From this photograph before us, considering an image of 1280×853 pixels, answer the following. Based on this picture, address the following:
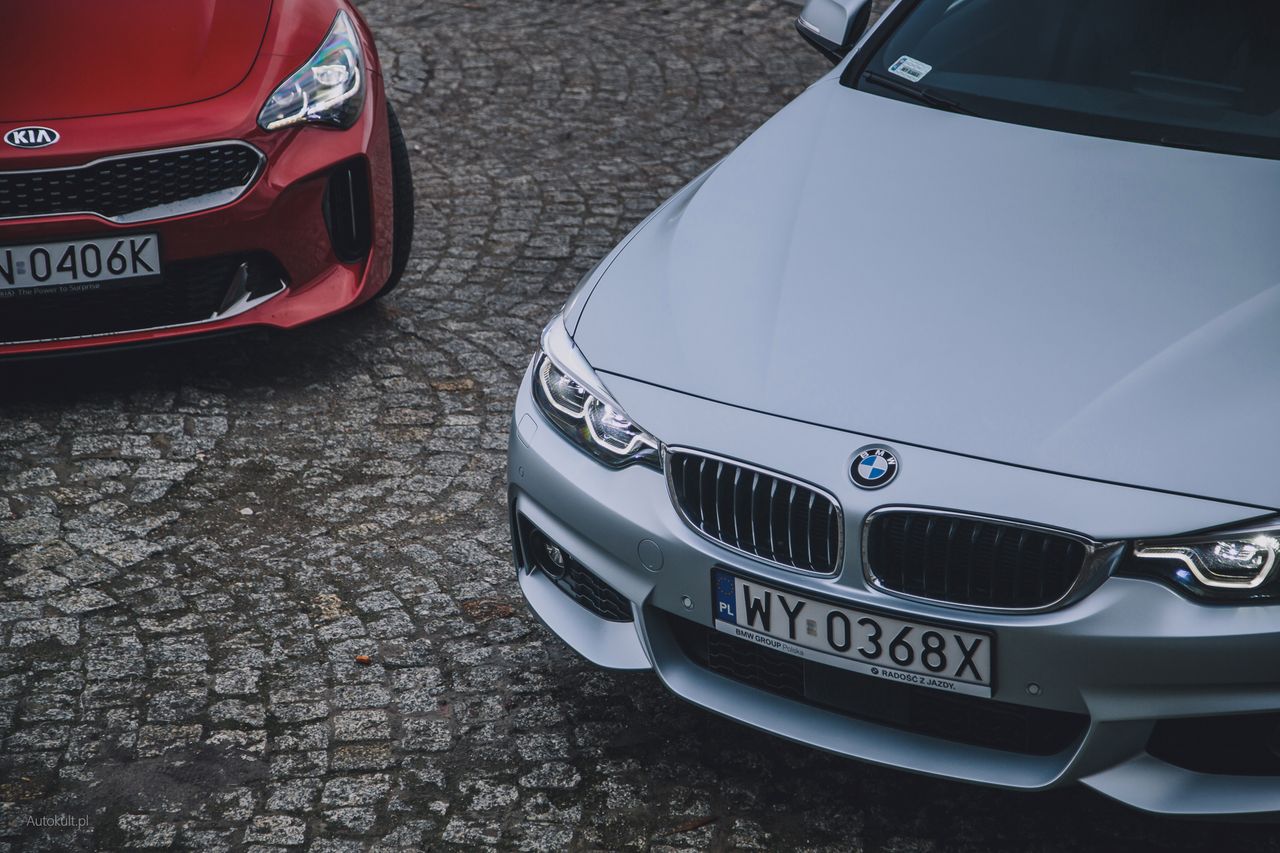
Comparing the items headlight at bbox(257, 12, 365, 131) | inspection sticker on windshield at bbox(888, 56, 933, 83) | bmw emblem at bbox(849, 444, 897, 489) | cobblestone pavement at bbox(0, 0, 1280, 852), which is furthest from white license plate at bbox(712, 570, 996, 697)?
headlight at bbox(257, 12, 365, 131)

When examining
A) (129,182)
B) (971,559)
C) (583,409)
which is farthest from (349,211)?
(971,559)

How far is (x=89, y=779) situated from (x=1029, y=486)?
2031 mm

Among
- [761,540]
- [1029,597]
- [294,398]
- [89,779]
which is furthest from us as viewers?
[294,398]

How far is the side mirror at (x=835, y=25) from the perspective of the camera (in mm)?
4457

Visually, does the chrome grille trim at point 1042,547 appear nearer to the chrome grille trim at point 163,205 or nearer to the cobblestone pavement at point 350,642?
the cobblestone pavement at point 350,642

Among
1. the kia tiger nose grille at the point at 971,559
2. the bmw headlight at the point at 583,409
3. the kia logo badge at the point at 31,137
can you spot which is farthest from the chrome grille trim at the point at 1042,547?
the kia logo badge at the point at 31,137

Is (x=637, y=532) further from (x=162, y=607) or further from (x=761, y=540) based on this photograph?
(x=162, y=607)

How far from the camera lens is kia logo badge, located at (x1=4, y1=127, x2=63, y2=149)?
431 centimetres

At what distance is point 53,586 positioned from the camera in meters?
3.88

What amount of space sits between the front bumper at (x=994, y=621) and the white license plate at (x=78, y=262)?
6.42 feet

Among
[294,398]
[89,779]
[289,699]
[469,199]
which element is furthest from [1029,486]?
[469,199]

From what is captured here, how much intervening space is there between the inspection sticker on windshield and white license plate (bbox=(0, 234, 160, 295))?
2.16 m

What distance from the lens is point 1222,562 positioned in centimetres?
253

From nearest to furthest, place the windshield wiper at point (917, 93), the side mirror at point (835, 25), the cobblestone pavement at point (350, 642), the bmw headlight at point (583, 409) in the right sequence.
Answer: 1. the bmw headlight at point (583, 409)
2. the cobblestone pavement at point (350, 642)
3. the windshield wiper at point (917, 93)
4. the side mirror at point (835, 25)
